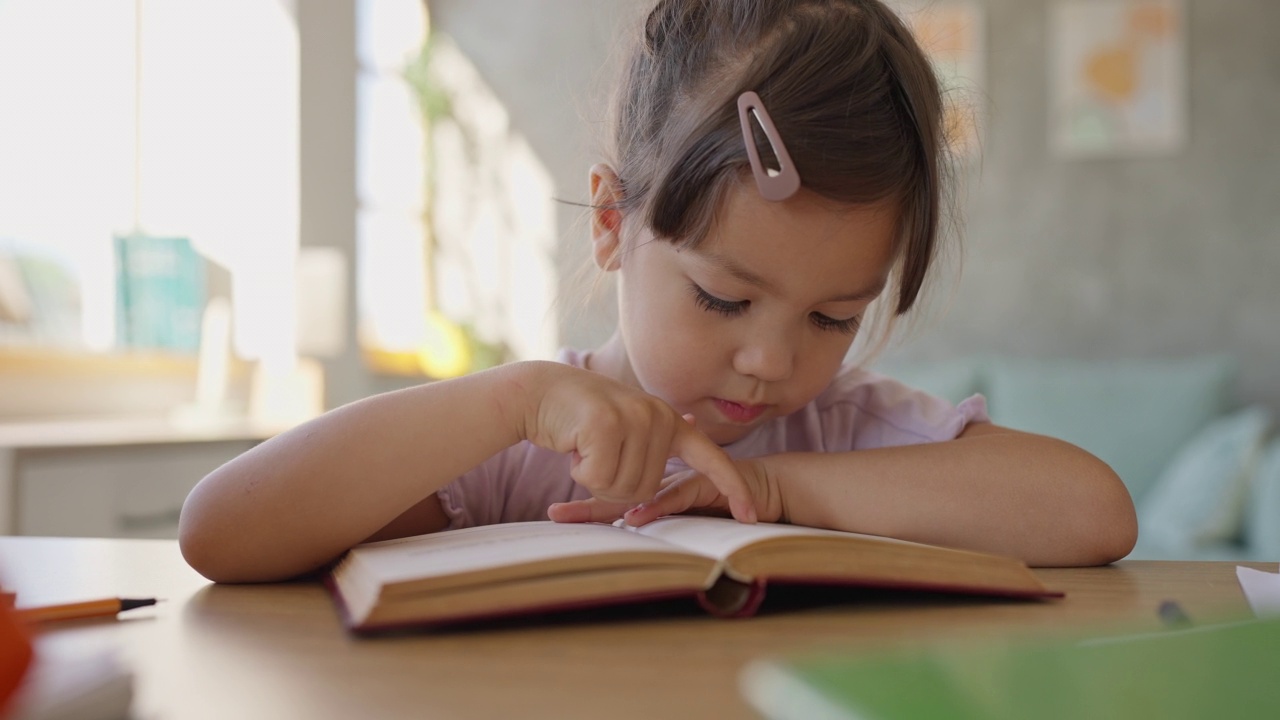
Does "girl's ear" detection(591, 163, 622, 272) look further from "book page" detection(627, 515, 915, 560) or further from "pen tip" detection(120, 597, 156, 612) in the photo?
"pen tip" detection(120, 597, 156, 612)

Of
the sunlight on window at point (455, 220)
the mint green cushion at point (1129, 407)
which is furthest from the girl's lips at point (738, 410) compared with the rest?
the sunlight on window at point (455, 220)

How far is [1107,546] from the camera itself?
2.92ft

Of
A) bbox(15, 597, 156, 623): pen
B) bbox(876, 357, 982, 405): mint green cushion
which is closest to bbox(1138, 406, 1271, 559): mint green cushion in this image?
bbox(876, 357, 982, 405): mint green cushion

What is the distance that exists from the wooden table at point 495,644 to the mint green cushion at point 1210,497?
7.76 feet

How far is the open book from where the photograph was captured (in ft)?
1.87

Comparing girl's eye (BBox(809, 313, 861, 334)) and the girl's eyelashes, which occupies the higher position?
the girl's eyelashes

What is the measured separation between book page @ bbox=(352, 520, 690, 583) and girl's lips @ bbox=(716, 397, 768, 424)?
0.92 ft

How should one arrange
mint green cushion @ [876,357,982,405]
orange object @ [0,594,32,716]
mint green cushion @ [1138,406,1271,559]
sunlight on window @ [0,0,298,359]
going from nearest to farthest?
orange object @ [0,594,32,716], sunlight on window @ [0,0,298,359], mint green cushion @ [1138,406,1271,559], mint green cushion @ [876,357,982,405]

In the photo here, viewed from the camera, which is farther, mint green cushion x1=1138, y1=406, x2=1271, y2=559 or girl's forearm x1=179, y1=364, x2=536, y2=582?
mint green cushion x1=1138, y1=406, x2=1271, y2=559

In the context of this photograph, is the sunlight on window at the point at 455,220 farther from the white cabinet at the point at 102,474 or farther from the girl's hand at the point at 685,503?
the girl's hand at the point at 685,503

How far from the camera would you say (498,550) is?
24.9 inches

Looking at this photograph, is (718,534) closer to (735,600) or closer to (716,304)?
(735,600)

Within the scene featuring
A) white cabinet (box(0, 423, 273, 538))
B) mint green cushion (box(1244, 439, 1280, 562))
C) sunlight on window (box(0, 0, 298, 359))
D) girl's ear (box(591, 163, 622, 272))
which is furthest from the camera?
mint green cushion (box(1244, 439, 1280, 562))

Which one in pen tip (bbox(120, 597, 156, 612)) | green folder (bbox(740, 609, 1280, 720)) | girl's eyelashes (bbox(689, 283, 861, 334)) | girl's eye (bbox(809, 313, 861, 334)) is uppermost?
girl's eyelashes (bbox(689, 283, 861, 334))
